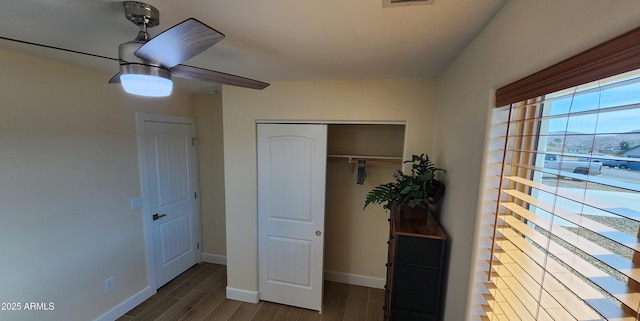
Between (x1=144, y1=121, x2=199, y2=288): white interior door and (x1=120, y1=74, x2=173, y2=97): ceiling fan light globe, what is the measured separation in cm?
185

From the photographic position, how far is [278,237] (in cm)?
254

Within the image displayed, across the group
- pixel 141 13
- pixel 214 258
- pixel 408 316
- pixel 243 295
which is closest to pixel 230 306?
pixel 243 295

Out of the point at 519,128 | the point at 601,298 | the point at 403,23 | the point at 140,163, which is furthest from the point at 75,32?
the point at 601,298

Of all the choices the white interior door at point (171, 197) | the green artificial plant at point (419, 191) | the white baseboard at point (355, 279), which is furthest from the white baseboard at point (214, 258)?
the green artificial plant at point (419, 191)

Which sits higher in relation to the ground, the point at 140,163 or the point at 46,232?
the point at 140,163

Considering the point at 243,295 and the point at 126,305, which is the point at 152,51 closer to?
the point at 243,295

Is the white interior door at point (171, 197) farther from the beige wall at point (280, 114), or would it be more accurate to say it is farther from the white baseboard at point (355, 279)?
the white baseboard at point (355, 279)

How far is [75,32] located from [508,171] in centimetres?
226

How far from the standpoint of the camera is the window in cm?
53

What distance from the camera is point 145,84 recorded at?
3.32ft

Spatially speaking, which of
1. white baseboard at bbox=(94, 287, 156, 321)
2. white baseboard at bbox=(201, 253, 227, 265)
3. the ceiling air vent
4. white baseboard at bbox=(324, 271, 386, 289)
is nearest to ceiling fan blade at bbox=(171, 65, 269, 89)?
the ceiling air vent

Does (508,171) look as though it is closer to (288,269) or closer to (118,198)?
(288,269)

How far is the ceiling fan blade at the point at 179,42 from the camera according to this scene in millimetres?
767

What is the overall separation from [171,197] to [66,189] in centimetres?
103
